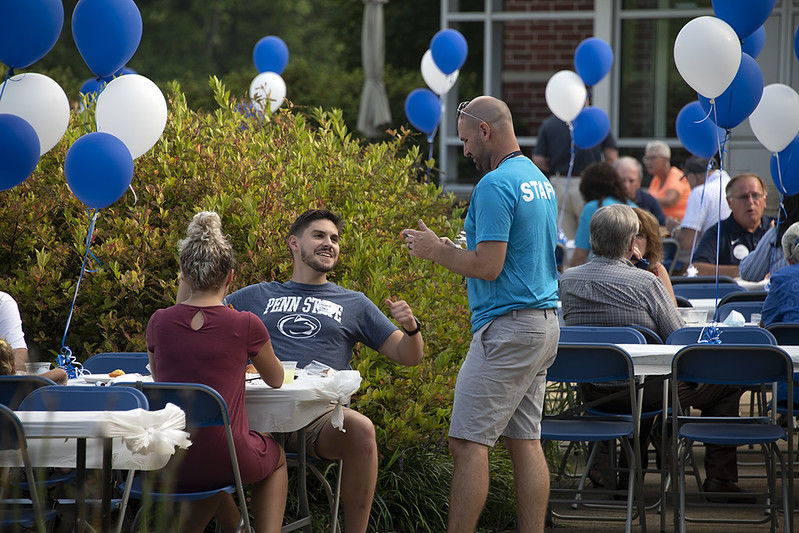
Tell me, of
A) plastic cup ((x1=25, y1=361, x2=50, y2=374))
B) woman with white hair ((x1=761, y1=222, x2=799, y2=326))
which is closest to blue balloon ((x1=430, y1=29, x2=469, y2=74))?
woman with white hair ((x1=761, y1=222, x2=799, y2=326))

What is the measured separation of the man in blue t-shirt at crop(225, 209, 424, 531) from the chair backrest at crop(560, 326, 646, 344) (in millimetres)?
959

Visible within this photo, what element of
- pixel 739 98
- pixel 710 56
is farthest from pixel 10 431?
pixel 739 98

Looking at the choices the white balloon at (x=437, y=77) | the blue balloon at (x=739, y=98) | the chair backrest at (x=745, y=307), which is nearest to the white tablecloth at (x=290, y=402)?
the blue balloon at (x=739, y=98)

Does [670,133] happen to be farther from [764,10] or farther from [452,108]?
[764,10]

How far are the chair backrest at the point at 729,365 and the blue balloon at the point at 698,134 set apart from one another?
4381 millimetres

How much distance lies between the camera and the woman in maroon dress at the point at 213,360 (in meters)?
3.88

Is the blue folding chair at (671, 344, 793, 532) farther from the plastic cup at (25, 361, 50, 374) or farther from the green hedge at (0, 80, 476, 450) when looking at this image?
the plastic cup at (25, 361, 50, 374)

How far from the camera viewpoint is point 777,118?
704cm

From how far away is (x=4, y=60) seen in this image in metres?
4.71

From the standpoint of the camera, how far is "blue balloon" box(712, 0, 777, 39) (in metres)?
6.33

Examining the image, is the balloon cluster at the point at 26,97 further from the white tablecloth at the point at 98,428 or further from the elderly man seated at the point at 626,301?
the elderly man seated at the point at 626,301

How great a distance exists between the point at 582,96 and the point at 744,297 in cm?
507

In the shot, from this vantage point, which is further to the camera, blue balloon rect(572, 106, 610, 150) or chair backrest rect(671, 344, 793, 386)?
blue balloon rect(572, 106, 610, 150)

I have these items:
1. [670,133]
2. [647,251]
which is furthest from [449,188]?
[647,251]
